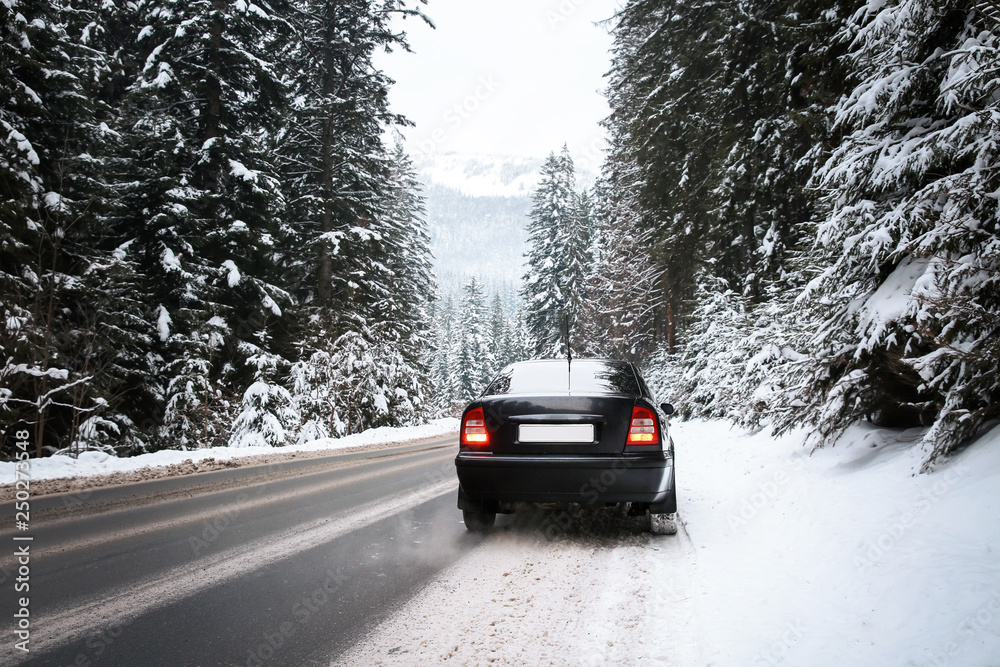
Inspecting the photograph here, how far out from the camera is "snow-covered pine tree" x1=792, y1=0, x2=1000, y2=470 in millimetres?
3840

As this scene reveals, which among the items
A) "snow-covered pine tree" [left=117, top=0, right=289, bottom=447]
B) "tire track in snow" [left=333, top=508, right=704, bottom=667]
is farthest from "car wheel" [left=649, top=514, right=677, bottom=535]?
"snow-covered pine tree" [left=117, top=0, right=289, bottom=447]

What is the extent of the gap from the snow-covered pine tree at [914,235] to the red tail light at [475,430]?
130 inches

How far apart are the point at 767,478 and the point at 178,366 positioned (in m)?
13.9

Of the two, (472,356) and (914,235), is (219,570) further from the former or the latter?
(472,356)

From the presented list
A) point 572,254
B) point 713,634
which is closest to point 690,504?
point 713,634

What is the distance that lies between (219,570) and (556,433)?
270 cm

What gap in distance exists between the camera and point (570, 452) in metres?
4.39

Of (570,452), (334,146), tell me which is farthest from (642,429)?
(334,146)

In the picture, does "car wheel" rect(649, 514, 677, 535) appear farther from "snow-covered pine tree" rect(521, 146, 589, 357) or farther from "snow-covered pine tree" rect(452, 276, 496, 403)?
"snow-covered pine tree" rect(452, 276, 496, 403)

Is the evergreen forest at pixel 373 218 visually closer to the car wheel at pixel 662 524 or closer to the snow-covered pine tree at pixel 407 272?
the snow-covered pine tree at pixel 407 272

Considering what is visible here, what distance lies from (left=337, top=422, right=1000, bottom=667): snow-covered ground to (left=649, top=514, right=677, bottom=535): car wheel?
101 mm

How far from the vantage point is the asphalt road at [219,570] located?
2.71 m

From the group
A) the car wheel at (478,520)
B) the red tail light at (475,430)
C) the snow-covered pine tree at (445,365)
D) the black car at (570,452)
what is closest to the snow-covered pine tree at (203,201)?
the car wheel at (478,520)

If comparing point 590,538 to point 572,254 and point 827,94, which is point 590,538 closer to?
point 827,94
